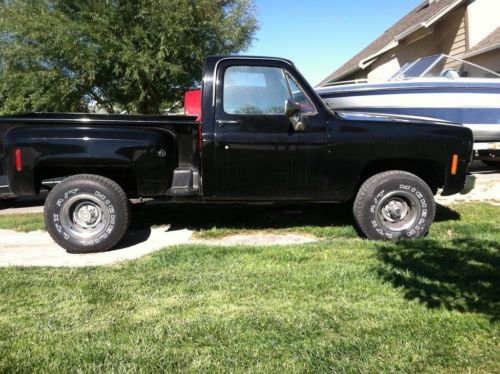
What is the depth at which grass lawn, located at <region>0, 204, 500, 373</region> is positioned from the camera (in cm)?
289

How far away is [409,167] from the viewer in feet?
18.6

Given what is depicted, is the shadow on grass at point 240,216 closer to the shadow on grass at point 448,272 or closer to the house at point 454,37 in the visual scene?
the shadow on grass at point 448,272

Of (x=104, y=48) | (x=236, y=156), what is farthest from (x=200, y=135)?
(x=104, y=48)

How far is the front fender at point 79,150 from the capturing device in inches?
195

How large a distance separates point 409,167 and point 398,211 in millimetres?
606

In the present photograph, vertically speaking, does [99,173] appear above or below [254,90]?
below

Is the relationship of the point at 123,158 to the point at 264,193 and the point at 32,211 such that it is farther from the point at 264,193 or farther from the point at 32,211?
the point at 32,211

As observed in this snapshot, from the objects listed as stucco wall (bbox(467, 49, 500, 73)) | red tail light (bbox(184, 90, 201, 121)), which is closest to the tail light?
red tail light (bbox(184, 90, 201, 121))

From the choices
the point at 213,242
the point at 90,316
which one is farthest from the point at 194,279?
the point at 213,242

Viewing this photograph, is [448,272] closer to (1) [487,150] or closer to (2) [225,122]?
(2) [225,122]

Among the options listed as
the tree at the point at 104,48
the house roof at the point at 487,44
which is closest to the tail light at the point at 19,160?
the tree at the point at 104,48

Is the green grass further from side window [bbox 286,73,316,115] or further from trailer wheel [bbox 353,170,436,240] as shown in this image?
trailer wheel [bbox 353,170,436,240]

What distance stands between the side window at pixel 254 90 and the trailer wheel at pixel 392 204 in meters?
1.30

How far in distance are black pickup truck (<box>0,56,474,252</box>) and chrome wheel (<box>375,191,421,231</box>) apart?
0.01 metres
